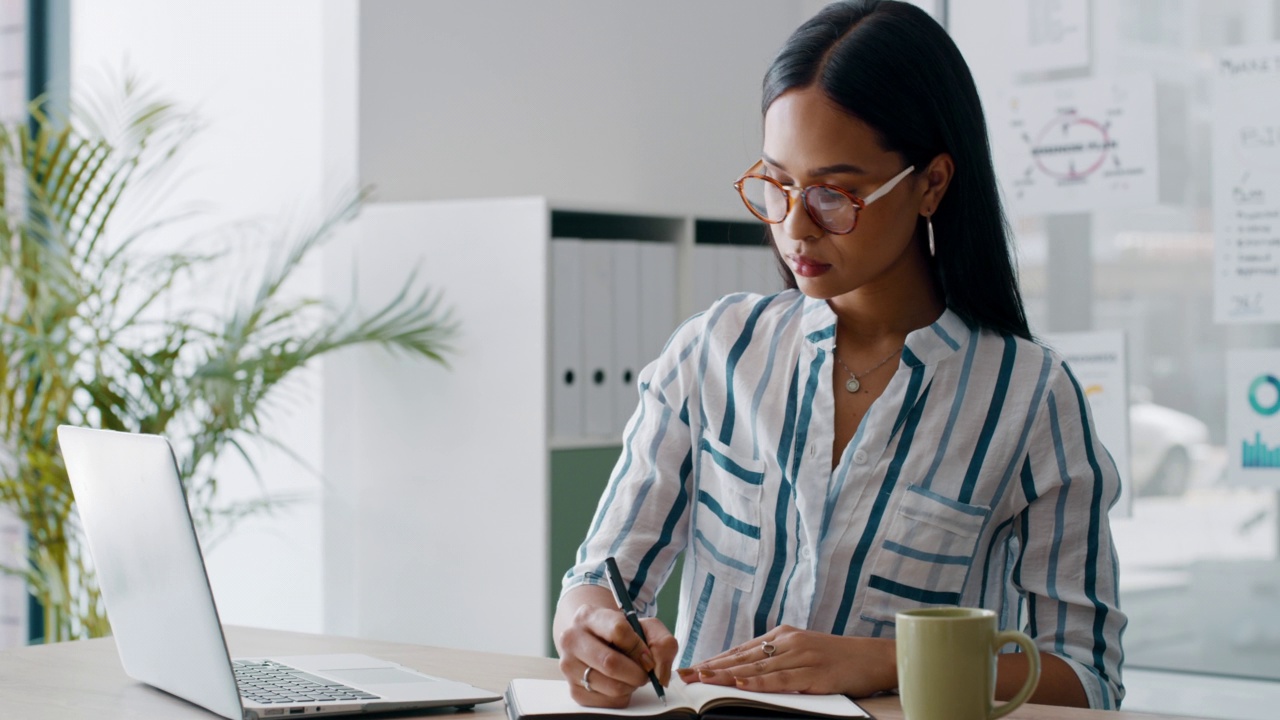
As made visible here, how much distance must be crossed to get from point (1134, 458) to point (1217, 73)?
0.79 m

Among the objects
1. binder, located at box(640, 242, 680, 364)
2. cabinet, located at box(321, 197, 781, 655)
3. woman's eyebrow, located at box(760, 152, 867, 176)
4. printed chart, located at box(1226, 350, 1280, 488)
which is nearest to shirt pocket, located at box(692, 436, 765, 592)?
Answer: woman's eyebrow, located at box(760, 152, 867, 176)

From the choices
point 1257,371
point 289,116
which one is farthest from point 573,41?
point 1257,371

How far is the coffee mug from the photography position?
1.07 meters

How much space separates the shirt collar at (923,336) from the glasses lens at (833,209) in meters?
0.17

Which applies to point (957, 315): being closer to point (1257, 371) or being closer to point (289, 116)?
point (1257, 371)

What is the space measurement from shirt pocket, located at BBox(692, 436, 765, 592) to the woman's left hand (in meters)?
0.24

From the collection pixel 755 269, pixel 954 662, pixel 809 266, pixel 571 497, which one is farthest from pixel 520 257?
pixel 954 662

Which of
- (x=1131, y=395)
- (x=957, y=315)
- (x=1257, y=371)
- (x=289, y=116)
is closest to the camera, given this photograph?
(x=957, y=315)

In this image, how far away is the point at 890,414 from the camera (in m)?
1.53

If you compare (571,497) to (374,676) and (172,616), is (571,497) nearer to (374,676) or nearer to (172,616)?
(374,676)

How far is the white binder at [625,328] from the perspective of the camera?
10.0 ft

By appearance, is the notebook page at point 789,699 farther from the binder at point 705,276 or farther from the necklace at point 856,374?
the binder at point 705,276

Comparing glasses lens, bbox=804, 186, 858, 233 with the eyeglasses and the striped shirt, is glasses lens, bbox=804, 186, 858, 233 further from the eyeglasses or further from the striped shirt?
the striped shirt

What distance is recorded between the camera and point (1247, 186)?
9.11 feet
